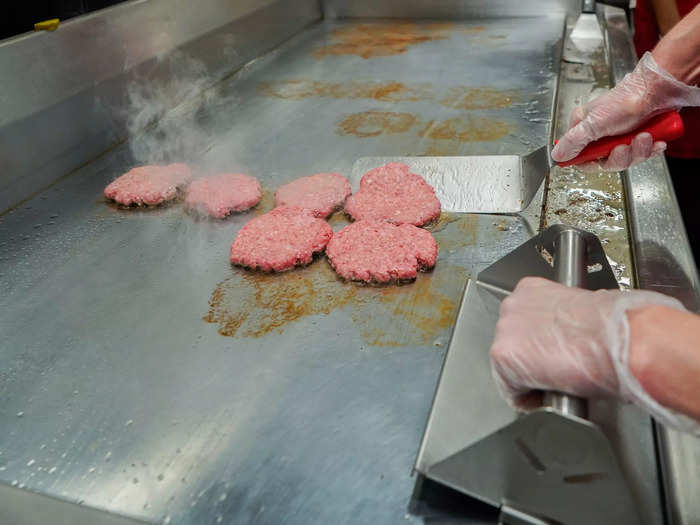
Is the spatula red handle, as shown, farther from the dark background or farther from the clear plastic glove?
the dark background

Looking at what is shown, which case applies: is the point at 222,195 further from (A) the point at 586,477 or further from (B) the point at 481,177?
(A) the point at 586,477

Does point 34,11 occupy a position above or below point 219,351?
above

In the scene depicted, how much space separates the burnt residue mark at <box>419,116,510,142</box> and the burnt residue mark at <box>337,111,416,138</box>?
0.11 m

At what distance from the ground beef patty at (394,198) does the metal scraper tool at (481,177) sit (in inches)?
3.4

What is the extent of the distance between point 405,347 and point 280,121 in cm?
162

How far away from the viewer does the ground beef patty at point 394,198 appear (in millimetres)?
1876

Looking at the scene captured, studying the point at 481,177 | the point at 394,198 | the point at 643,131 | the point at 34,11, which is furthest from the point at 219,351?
the point at 34,11

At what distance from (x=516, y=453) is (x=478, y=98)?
2.21 m

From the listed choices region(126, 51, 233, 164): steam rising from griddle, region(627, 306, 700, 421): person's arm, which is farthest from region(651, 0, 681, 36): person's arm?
region(627, 306, 700, 421): person's arm

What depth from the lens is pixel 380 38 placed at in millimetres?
3816

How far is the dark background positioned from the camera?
2291mm

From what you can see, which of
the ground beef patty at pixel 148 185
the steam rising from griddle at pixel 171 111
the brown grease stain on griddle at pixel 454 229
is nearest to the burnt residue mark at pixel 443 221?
the brown grease stain on griddle at pixel 454 229

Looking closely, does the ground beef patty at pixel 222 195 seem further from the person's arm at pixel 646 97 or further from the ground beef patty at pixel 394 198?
the person's arm at pixel 646 97

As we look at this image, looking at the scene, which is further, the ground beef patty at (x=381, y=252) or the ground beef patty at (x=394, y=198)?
the ground beef patty at (x=394, y=198)
